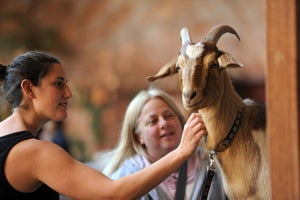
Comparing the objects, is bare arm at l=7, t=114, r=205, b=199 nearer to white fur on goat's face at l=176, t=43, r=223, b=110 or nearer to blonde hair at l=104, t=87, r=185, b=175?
white fur on goat's face at l=176, t=43, r=223, b=110

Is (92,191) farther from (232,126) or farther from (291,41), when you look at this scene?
(291,41)

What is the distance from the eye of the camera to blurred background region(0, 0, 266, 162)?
9.48m

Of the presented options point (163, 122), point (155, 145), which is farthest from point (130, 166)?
point (163, 122)

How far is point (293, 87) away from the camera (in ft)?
4.00

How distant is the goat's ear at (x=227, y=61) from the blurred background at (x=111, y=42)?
7.49 meters

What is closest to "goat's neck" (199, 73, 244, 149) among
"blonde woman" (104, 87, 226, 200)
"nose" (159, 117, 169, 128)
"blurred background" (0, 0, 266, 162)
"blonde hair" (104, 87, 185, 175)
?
"blonde woman" (104, 87, 226, 200)

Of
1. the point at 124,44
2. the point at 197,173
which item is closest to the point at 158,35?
the point at 124,44

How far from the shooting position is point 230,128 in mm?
1968

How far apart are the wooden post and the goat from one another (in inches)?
21.3

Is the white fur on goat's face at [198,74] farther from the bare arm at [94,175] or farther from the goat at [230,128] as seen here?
the bare arm at [94,175]

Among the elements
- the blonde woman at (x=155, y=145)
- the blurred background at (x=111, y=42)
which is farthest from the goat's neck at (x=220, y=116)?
the blurred background at (x=111, y=42)

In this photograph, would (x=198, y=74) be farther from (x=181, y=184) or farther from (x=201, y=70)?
(x=181, y=184)

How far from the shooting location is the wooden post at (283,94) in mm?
1215

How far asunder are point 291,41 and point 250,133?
83cm
